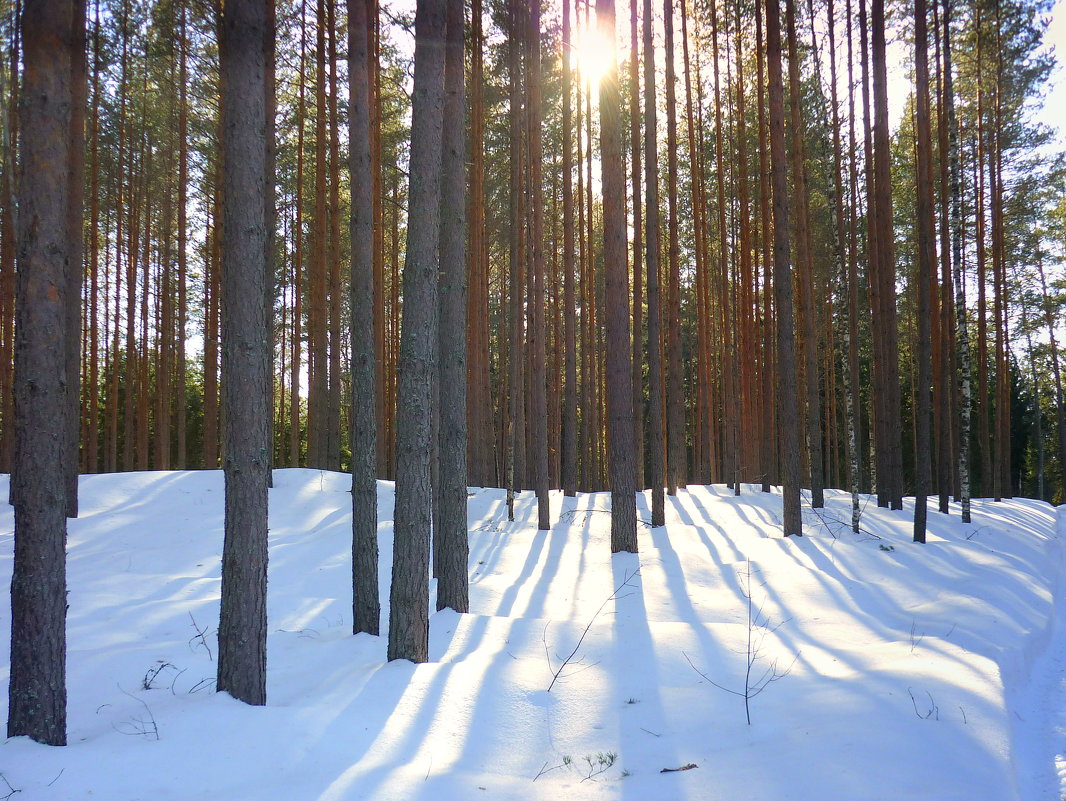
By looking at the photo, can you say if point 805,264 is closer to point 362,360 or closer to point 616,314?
point 616,314

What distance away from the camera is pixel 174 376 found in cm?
2397

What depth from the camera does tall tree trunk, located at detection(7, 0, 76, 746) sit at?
376 cm

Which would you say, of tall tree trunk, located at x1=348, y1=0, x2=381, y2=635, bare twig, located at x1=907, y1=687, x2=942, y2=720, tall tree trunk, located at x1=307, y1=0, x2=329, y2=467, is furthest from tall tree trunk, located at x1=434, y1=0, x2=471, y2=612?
tall tree trunk, located at x1=307, y1=0, x2=329, y2=467

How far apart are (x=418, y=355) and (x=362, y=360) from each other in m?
1.82

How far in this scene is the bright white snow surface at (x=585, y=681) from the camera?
3.40 meters

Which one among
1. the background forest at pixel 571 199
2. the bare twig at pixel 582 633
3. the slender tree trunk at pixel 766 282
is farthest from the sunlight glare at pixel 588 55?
the bare twig at pixel 582 633

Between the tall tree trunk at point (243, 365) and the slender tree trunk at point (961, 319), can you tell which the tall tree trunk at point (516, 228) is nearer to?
the slender tree trunk at point (961, 319)

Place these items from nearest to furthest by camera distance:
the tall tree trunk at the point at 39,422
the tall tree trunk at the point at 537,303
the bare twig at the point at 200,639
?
the tall tree trunk at the point at 39,422
the bare twig at the point at 200,639
the tall tree trunk at the point at 537,303

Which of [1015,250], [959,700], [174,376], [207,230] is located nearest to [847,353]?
[959,700]

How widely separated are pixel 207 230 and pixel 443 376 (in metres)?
14.9

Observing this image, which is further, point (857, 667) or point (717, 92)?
point (717, 92)

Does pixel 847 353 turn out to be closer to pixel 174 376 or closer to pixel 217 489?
pixel 217 489

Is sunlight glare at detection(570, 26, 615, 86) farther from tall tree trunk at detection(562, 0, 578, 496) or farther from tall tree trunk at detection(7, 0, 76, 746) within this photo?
tall tree trunk at detection(7, 0, 76, 746)

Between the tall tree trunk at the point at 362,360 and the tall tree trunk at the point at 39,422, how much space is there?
2794 millimetres
